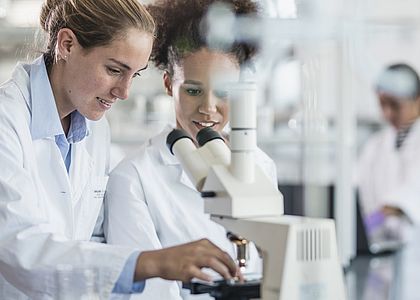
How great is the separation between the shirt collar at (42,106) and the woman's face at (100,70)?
0.08ft

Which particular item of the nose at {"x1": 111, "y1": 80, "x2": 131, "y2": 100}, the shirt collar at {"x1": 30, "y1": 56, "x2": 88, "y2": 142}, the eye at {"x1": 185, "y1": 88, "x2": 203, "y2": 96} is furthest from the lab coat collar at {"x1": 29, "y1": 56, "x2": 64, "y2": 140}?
the eye at {"x1": 185, "y1": 88, "x2": 203, "y2": 96}

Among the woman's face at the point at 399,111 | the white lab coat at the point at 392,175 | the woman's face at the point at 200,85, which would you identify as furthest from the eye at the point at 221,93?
the woman's face at the point at 399,111

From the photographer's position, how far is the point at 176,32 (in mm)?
1308

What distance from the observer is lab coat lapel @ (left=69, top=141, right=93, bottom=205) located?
1.29m

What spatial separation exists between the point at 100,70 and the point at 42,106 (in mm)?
132

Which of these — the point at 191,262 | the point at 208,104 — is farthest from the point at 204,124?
the point at 191,262

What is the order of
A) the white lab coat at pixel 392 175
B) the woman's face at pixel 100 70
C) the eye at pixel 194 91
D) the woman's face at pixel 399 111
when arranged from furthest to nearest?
the woman's face at pixel 399 111
the white lab coat at pixel 392 175
the eye at pixel 194 91
the woman's face at pixel 100 70

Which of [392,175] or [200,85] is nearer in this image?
[200,85]

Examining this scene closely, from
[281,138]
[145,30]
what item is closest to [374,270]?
[281,138]

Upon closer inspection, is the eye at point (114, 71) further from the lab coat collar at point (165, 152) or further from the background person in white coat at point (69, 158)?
the lab coat collar at point (165, 152)

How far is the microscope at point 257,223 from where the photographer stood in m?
0.84

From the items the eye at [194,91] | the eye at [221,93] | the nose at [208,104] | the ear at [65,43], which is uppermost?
the ear at [65,43]

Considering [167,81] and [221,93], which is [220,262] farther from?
[167,81]

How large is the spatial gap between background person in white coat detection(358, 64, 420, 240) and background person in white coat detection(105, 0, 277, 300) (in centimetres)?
181
